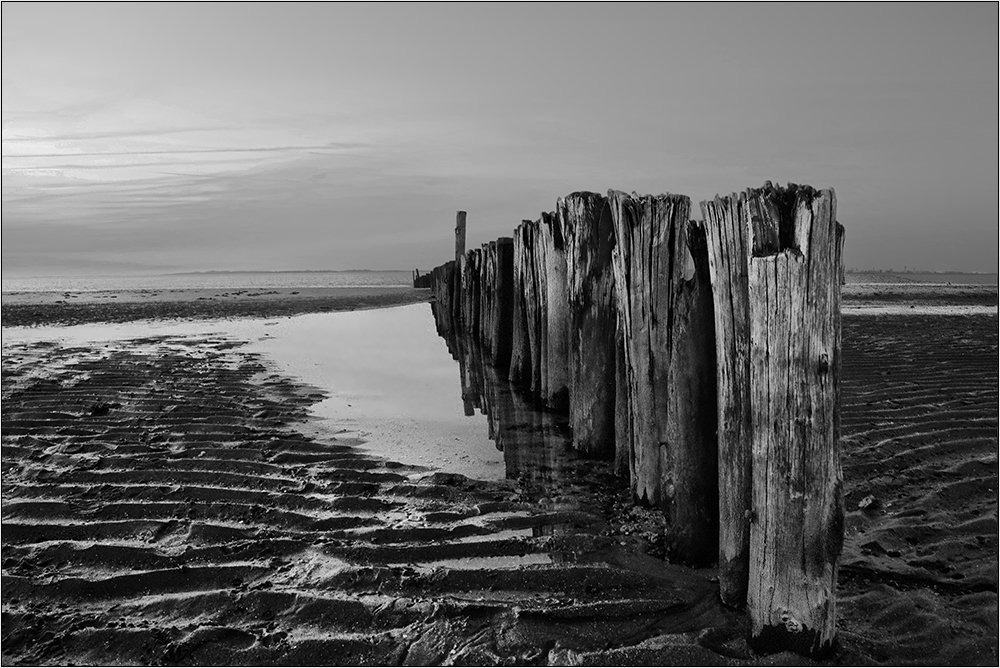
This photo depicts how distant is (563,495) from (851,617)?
1.70 m

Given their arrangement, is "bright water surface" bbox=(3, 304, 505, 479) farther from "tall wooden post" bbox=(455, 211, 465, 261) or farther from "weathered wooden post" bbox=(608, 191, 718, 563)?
"tall wooden post" bbox=(455, 211, 465, 261)

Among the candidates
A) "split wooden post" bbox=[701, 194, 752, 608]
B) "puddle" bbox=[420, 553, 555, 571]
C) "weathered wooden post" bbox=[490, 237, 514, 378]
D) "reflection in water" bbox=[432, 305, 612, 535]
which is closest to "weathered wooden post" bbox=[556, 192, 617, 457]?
"reflection in water" bbox=[432, 305, 612, 535]

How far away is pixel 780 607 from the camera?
2.50m

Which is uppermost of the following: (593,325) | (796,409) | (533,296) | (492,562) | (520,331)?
(533,296)

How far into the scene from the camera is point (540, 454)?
5082 mm

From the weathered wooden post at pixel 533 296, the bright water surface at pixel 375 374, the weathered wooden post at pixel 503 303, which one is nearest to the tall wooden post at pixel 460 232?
the bright water surface at pixel 375 374

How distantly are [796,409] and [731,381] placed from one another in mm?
374

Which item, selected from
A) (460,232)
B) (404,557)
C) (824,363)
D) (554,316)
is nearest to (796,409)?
(824,363)

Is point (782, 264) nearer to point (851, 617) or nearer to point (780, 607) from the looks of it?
point (780, 607)

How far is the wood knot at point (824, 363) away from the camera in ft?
7.88

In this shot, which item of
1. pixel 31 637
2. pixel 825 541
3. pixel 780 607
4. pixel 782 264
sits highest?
pixel 782 264

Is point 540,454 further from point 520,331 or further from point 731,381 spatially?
point 520,331

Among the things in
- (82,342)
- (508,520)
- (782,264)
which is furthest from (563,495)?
(82,342)

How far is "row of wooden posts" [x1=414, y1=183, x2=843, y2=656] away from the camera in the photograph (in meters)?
2.42
